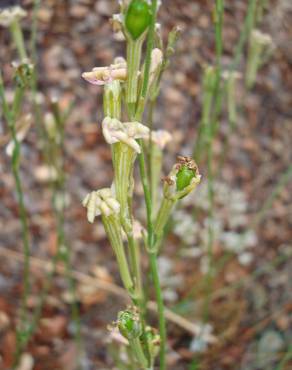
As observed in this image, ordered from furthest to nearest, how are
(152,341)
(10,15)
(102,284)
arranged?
(102,284) → (10,15) → (152,341)

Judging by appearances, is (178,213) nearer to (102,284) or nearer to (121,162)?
(102,284)

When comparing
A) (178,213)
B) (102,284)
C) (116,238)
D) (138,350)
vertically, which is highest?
(178,213)

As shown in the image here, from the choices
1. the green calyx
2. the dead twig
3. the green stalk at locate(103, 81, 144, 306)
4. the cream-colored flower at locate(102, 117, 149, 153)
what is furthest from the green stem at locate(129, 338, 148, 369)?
the dead twig

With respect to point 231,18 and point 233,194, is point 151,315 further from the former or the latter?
point 231,18

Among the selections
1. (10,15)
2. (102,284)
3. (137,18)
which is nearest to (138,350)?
(137,18)

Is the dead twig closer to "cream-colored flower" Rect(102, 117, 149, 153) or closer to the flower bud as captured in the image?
the flower bud

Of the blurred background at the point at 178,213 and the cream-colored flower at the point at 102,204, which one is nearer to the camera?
the cream-colored flower at the point at 102,204

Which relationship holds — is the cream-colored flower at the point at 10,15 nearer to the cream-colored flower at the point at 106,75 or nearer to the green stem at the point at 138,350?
the cream-colored flower at the point at 106,75

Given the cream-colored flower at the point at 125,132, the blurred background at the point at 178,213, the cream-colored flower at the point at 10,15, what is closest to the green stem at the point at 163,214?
the cream-colored flower at the point at 125,132
